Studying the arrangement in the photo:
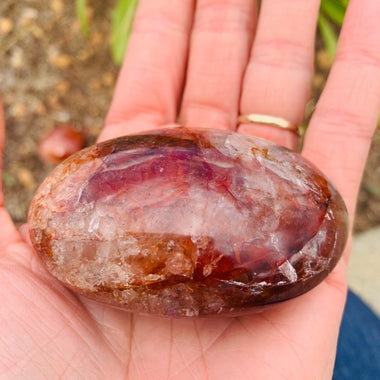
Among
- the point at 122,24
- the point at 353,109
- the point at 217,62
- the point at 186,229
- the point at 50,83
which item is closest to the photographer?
the point at 186,229

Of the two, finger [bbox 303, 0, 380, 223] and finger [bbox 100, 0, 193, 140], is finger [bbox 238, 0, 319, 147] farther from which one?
finger [bbox 100, 0, 193, 140]

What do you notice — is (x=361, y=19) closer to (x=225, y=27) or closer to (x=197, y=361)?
(x=225, y=27)

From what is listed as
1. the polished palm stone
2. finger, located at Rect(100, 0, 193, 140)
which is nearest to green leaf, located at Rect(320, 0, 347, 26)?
finger, located at Rect(100, 0, 193, 140)

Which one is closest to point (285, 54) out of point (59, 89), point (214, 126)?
point (214, 126)

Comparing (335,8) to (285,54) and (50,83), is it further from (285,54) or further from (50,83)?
(50,83)

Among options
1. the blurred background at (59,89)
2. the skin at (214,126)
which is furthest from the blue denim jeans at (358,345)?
the skin at (214,126)

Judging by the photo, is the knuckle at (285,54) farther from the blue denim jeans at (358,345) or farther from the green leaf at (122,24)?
the blue denim jeans at (358,345)
